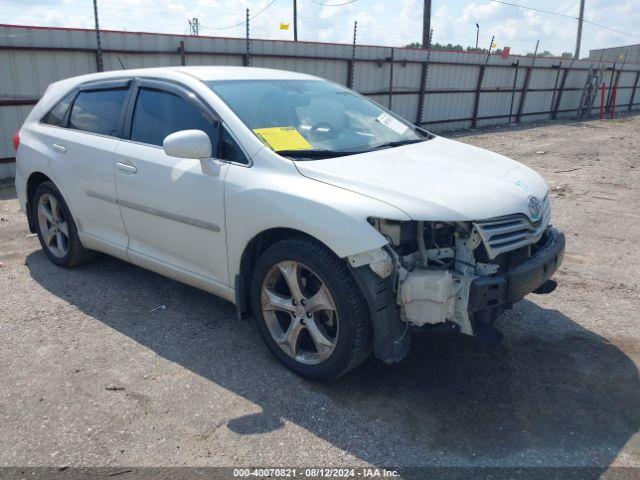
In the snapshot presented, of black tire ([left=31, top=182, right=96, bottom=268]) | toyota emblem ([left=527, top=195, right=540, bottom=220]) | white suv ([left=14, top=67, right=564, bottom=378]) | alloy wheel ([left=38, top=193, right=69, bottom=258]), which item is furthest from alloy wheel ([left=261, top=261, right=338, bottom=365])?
alloy wheel ([left=38, top=193, right=69, bottom=258])

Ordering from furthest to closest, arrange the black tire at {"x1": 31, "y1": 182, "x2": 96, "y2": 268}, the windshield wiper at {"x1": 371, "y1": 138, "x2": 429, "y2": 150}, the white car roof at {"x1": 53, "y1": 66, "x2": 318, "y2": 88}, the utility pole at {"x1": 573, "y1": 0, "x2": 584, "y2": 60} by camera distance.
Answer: the utility pole at {"x1": 573, "y1": 0, "x2": 584, "y2": 60}, the black tire at {"x1": 31, "y1": 182, "x2": 96, "y2": 268}, the white car roof at {"x1": 53, "y1": 66, "x2": 318, "y2": 88}, the windshield wiper at {"x1": 371, "y1": 138, "x2": 429, "y2": 150}

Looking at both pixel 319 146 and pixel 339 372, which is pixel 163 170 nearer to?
pixel 319 146

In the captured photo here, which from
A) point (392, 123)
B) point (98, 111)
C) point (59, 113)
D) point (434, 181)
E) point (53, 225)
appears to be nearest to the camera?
point (434, 181)

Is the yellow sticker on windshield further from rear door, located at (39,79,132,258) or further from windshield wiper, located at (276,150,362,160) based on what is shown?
rear door, located at (39,79,132,258)

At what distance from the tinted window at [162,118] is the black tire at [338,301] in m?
0.88

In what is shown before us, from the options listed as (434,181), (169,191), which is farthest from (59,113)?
(434,181)

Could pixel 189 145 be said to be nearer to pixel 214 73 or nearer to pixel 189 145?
pixel 189 145

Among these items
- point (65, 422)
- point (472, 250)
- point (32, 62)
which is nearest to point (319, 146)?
point (472, 250)

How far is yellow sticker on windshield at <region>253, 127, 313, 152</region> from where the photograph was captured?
3277 millimetres

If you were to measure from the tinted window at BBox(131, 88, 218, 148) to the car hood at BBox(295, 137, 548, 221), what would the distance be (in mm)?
827

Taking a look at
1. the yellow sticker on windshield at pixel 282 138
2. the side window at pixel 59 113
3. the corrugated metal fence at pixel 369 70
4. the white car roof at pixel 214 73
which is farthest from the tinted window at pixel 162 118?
A: the corrugated metal fence at pixel 369 70

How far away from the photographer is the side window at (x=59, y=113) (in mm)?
4674

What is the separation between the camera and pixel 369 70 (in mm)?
14109

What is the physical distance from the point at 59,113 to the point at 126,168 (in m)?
1.36
